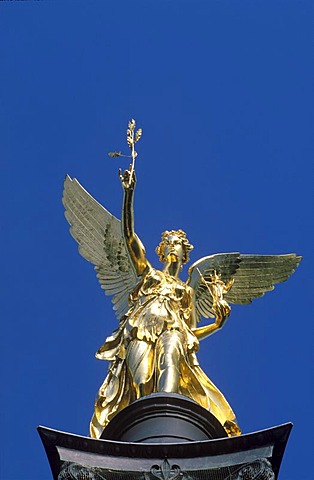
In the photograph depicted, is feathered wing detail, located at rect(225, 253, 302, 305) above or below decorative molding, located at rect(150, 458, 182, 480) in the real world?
above

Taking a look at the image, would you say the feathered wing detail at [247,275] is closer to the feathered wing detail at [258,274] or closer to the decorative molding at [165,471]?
the feathered wing detail at [258,274]

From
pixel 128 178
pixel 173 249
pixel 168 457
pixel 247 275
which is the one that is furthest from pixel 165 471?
pixel 247 275

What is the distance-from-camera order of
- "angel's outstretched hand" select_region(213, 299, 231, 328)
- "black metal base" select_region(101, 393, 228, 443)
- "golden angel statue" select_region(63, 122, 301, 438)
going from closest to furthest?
"black metal base" select_region(101, 393, 228, 443), "golden angel statue" select_region(63, 122, 301, 438), "angel's outstretched hand" select_region(213, 299, 231, 328)

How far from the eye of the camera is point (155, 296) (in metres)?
17.7

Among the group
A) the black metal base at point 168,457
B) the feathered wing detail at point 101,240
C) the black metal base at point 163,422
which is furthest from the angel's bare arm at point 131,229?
the black metal base at point 168,457

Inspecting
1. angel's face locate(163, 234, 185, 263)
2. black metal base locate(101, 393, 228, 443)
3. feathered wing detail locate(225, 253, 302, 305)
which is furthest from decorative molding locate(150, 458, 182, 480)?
feathered wing detail locate(225, 253, 302, 305)

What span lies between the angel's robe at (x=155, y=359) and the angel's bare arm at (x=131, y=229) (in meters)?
0.51

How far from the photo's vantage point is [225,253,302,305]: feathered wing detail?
2086cm

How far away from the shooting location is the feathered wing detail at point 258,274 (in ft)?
68.4

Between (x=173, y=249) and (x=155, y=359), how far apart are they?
3.06 metres

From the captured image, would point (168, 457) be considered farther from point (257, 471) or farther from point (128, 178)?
point (128, 178)

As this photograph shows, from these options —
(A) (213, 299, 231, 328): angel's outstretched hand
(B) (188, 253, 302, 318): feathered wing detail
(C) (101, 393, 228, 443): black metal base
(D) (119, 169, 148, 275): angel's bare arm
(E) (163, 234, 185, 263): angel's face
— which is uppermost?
(B) (188, 253, 302, 318): feathered wing detail

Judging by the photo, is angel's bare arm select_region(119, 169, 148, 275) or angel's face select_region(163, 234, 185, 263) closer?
angel's bare arm select_region(119, 169, 148, 275)

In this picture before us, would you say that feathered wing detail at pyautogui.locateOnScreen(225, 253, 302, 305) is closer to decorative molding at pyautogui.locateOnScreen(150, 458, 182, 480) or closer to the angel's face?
the angel's face
